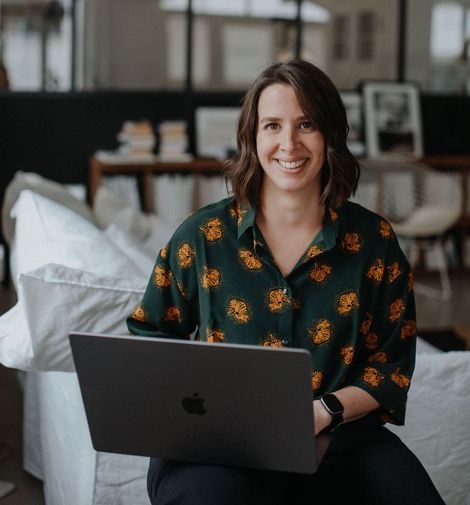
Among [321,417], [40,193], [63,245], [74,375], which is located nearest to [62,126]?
[40,193]

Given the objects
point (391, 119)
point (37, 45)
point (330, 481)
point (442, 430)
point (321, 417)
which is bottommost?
point (442, 430)

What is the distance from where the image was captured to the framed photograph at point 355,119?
7.20 m

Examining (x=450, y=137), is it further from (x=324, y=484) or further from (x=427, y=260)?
(x=324, y=484)

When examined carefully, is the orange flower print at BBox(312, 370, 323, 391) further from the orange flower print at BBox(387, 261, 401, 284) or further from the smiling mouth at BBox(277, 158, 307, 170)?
the smiling mouth at BBox(277, 158, 307, 170)

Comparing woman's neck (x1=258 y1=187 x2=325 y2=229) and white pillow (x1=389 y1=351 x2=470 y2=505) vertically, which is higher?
woman's neck (x1=258 y1=187 x2=325 y2=229)

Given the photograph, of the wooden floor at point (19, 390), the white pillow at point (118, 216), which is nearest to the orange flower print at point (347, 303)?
the wooden floor at point (19, 390)

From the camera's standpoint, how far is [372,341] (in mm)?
2133

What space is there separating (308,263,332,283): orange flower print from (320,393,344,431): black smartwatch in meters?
0.26

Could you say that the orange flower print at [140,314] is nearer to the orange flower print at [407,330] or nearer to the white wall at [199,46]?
the orange flower print at [407,330]

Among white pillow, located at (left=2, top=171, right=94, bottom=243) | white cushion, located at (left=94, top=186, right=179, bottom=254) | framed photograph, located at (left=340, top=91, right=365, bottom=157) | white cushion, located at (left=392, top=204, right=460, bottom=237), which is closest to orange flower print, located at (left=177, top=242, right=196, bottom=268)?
white pillow, located at (left=2, top=171, right=94, bottom=243)

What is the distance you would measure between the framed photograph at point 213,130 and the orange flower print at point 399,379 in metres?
4.95

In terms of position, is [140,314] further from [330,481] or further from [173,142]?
[173,142]

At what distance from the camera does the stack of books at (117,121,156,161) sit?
6.59 metres

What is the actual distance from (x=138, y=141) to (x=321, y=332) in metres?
4.73
